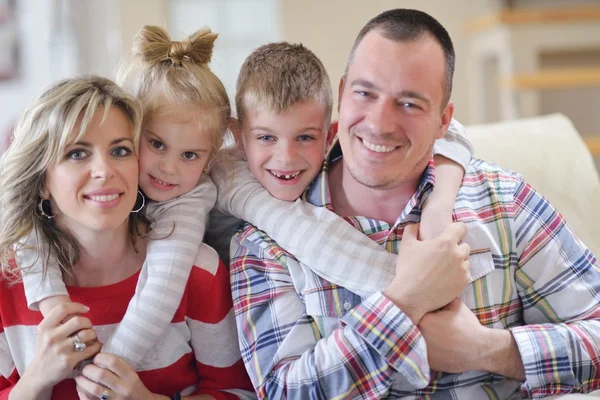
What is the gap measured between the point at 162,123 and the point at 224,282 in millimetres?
349

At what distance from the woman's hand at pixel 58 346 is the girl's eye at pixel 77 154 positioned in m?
0.27

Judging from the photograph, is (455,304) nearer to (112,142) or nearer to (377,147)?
(377,147)

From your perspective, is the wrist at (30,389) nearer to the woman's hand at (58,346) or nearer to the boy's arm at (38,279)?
the woman's hand at (58,346)

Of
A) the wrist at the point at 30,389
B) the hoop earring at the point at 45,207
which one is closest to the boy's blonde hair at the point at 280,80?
the hoop earring at the point at 45,207

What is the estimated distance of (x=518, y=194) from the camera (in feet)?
4.81

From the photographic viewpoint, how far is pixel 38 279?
1315mm

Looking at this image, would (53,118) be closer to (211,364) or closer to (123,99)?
(123,99)

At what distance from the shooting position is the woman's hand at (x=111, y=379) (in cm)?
124

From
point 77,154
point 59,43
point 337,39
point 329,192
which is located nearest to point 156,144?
point 77,154

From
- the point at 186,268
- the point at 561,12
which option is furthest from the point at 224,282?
the point at 561,12

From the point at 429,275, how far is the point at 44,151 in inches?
29.3

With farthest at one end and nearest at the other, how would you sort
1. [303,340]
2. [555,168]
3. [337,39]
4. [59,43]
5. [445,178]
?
[337,39] → [59,43] → [555,168] → [445,178] → [303,340]

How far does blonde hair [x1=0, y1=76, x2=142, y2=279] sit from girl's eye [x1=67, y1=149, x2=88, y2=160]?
2cm

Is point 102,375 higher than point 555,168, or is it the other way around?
point 555,168
